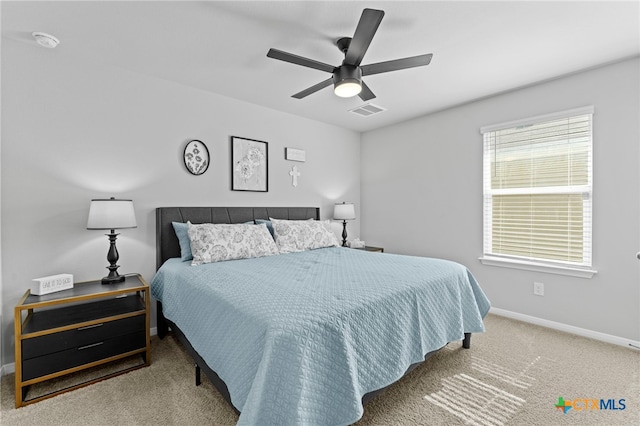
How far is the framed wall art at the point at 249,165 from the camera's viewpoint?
3.46 metres

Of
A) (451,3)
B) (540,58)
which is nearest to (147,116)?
(451,3)

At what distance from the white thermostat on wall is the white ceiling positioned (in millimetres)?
1814

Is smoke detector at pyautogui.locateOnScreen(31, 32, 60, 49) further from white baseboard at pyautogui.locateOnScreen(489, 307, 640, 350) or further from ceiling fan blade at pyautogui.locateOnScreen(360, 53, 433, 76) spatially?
white baseboard at pyautogui.locateOnScreen(489, 307, 640, 350)

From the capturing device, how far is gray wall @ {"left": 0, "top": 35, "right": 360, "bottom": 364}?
2.24 meters

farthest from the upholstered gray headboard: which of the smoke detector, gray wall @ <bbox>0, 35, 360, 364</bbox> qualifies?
the smoke detector

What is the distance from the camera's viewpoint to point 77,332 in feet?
6.59

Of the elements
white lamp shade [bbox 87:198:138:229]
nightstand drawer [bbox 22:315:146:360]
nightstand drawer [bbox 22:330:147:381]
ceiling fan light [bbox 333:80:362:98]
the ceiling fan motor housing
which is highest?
the ceiling fan motor housing

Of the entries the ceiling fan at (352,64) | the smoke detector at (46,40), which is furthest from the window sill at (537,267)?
the smoke detector at (46,40)

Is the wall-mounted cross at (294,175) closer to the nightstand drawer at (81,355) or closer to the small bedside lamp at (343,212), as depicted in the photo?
the small bedside lamp at (343,212)

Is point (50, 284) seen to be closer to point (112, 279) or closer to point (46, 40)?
point (112, 279)

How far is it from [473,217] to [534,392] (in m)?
2.09

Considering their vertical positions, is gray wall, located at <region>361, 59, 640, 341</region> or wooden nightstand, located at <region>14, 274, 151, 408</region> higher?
gray wall, located at <region>361, 59, 640, 341</region>

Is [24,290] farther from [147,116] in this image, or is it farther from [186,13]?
[186,13]

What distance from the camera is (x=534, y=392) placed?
1.94 m
